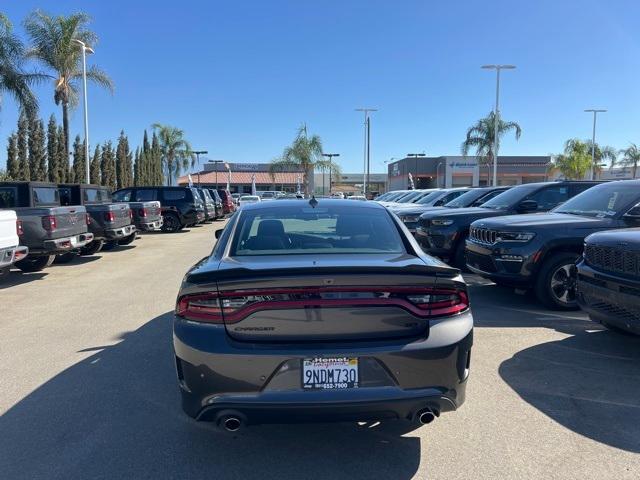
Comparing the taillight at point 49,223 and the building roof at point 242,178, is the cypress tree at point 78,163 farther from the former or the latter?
the building roof at point 242,178

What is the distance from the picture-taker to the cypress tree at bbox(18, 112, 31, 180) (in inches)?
1111

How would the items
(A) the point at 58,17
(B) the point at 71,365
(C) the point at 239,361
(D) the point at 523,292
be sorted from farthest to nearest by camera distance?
1. (A) the point at 58,17
2. (D) the point at 523,292
3. (B) the point at 71,365
4. (C) the point at 239,361

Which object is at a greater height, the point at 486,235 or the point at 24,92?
the point at 24,92

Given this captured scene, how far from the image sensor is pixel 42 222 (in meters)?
10.1

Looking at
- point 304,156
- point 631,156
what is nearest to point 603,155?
point 631,156

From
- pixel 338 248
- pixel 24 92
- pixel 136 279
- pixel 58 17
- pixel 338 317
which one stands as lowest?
pixel 136 279

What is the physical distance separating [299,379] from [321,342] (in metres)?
0.24

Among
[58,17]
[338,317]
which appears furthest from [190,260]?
[58,17]

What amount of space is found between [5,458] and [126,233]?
1167 cm

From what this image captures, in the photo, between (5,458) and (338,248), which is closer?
(5,458)

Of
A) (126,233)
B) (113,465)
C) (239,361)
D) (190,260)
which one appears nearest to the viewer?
(239,361)

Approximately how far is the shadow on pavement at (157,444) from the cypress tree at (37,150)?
28.5 metres

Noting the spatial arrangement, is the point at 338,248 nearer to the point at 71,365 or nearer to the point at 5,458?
the point at 5,458

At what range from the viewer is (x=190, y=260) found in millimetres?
13031
